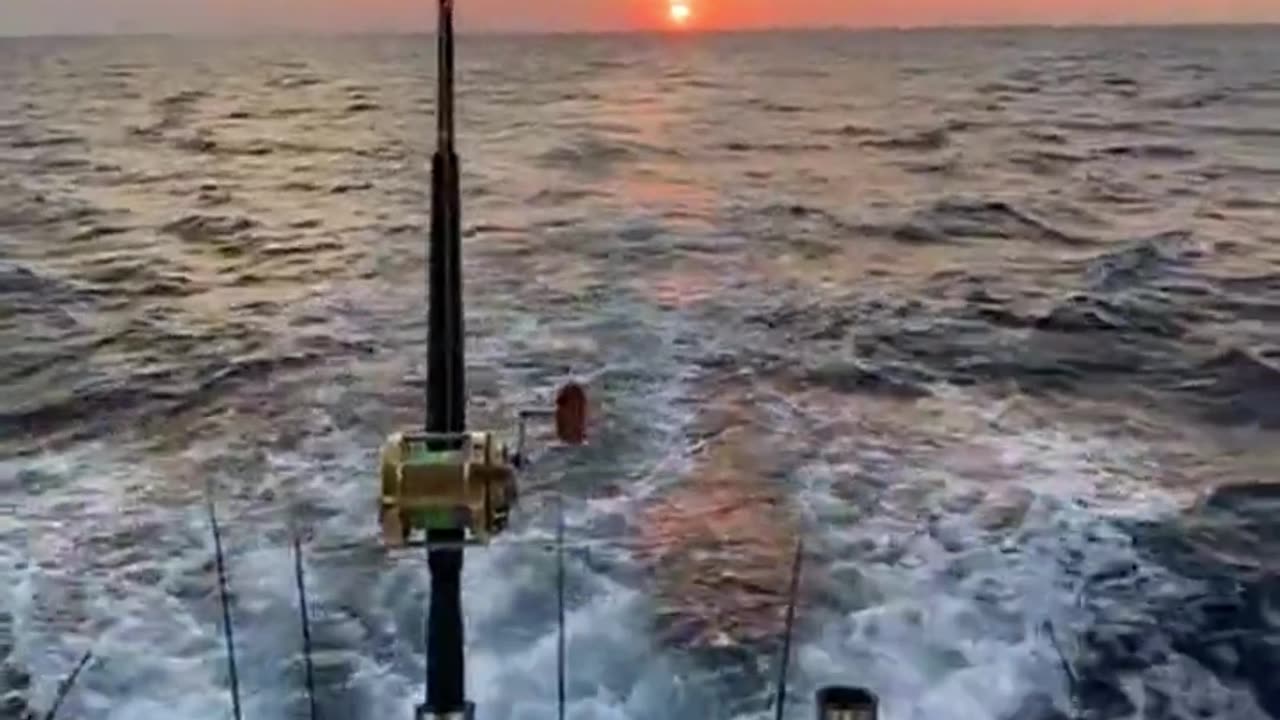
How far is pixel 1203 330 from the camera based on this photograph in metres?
8.77

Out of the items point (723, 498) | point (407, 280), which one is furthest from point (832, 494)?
point (407, 280)

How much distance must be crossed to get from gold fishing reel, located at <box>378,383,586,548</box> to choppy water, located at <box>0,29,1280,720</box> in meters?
2.22

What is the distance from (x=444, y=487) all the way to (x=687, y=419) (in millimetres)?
4900

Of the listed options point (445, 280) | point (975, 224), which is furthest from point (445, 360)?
point (975, 224)

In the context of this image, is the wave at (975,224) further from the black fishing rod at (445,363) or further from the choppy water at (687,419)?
the black fishing rod at (445,363)

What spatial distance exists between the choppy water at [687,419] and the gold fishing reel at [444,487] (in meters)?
2.22

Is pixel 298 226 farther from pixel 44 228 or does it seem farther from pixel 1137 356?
pixel 1137 356

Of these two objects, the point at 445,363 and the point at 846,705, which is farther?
the point at 445,363

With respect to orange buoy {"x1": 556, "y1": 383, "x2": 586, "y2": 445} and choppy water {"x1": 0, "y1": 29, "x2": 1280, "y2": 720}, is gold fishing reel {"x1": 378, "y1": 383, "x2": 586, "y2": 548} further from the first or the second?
choppy water {"x1": 0, "y1": 29, "x2": 1280, "y2": 720}

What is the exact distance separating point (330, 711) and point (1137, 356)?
5377 mm

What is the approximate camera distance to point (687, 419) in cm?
698

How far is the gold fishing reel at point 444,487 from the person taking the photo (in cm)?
210

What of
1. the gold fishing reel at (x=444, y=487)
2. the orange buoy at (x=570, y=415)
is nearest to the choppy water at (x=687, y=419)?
the orange buoy at (x=570, y=415)

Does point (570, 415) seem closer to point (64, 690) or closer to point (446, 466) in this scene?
point (446, 466)
